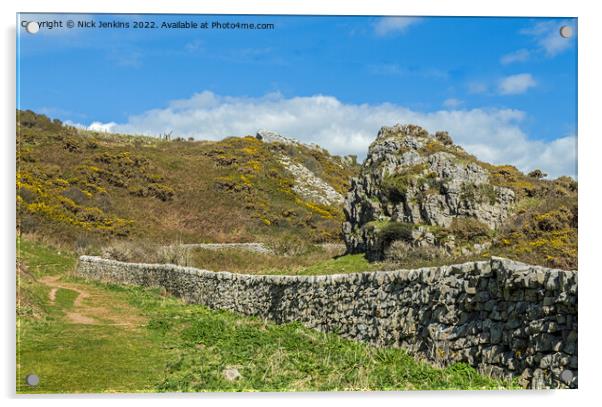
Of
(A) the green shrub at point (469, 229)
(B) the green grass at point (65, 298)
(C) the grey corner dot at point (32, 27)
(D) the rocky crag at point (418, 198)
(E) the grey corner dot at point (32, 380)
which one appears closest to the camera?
(E) the grey corner dot at point (32, 380)

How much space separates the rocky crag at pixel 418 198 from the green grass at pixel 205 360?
11.2 metres

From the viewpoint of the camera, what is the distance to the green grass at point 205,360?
7250 millimetres

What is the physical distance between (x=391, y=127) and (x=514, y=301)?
2205 cm

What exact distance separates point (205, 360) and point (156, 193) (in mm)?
34195

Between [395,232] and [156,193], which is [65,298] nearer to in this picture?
[395,232]

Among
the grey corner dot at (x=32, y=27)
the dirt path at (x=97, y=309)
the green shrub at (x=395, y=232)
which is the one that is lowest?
the dirt path at (x=97, y=309)

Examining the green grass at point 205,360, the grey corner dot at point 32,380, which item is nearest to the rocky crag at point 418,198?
the green grass at point 205,360

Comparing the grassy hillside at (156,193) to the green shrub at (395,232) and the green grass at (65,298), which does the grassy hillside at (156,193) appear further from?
the green shrub at (395,232)

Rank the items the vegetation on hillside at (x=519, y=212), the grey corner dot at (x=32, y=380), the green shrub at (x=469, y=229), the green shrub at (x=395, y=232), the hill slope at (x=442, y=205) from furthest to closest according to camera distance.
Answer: the green shrub at (x=395, y=232) < the green shrub at (x=469, y=229) < the hill slope at (x=442, y=205) < the vegetation on hillside at (x=519, y=212) < the grey corner dot at (x=32, y=380)

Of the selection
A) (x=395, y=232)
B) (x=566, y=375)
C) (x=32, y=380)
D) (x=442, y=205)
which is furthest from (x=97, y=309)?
(x=442, y=205)

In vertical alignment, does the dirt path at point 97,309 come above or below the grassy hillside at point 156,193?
below

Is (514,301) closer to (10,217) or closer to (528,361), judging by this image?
(528,361)

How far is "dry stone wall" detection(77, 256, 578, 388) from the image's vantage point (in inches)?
242

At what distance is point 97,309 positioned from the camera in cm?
1260
